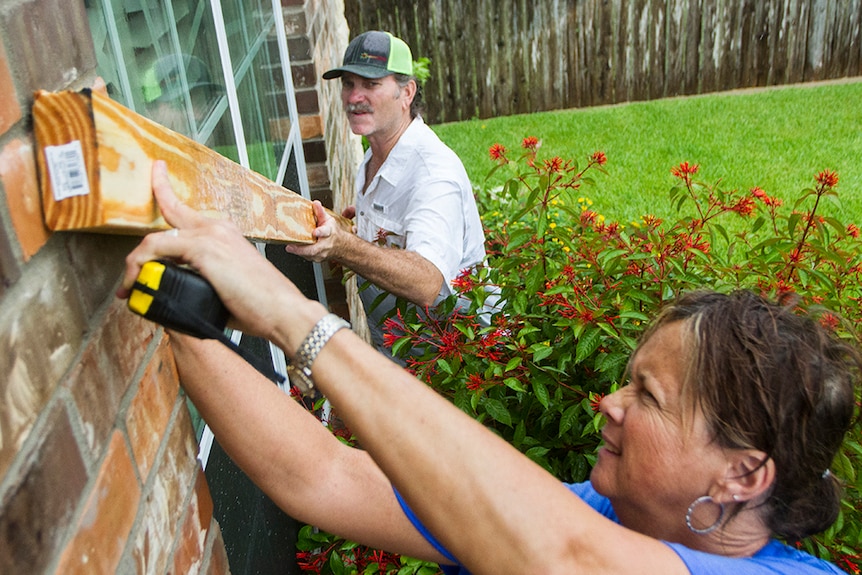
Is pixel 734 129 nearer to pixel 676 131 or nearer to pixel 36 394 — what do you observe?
pixel 676 131

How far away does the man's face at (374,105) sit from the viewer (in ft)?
10.6

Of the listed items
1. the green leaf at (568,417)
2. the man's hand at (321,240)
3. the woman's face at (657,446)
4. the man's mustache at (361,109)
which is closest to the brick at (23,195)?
the woman's face at (657,446)

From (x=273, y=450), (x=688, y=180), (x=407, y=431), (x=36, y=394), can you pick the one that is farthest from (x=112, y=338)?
(x=688, y=180)

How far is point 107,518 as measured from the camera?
92cm

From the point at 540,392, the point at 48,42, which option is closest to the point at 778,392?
the point at 540,392

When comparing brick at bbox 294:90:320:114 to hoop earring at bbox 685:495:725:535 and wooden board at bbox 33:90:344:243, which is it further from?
hoop earring at bbox 685:495:725:535

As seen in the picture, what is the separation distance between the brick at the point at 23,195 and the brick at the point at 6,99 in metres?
0.02

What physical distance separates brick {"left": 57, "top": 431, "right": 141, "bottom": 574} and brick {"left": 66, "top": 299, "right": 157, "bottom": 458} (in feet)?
0.13

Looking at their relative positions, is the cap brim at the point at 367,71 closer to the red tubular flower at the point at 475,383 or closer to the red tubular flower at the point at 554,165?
the red tubular flower at the point at 554,165

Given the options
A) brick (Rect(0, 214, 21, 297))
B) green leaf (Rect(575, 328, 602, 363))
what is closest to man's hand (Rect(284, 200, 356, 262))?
green leaf (Rect(575, 328, 602, 363))

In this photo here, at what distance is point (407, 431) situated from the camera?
100 centimetres

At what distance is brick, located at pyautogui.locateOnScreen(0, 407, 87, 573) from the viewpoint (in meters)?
0.71

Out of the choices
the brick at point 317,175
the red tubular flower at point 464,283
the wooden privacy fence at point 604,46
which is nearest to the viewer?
the red tubular flower at point 464,283

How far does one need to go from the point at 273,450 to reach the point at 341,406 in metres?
0.52
